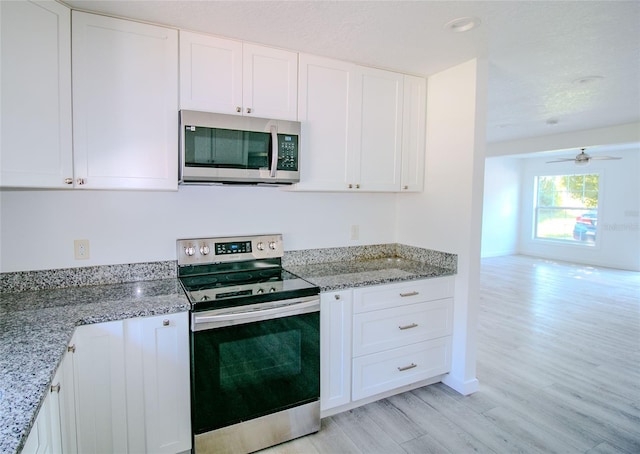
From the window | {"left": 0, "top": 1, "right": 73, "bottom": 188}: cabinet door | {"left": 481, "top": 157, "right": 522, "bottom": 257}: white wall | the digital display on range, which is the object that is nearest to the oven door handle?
the digital display on range

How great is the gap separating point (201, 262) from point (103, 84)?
1.10 meters

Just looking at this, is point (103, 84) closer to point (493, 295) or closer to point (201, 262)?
point (201, 262)

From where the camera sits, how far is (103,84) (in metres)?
1.85

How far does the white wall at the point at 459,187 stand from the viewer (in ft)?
8.04

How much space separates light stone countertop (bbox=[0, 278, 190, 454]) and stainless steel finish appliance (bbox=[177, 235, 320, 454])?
6.6 inches

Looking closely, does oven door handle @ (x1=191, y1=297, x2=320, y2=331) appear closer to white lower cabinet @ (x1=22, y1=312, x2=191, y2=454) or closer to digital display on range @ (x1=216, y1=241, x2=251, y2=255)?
white lower cabinet @ (x1=22, y1=312, x2=191, y2=454)

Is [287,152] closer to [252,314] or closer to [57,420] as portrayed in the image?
[252,314]

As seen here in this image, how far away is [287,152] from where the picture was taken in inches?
87.6

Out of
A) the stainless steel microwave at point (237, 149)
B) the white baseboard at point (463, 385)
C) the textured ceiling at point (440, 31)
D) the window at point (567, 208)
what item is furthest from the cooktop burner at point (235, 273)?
the window at point (567, 208)

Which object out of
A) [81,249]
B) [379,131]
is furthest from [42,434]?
[379,131]

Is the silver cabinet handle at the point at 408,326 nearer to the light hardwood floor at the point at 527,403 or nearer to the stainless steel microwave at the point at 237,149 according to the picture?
the light hardwood floor at the point at 527,403

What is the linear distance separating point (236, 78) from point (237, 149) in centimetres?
42

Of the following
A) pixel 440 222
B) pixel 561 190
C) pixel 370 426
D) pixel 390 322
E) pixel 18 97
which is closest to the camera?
pixel 18 97

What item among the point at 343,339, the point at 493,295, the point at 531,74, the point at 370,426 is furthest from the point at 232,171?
the point at 493,295
